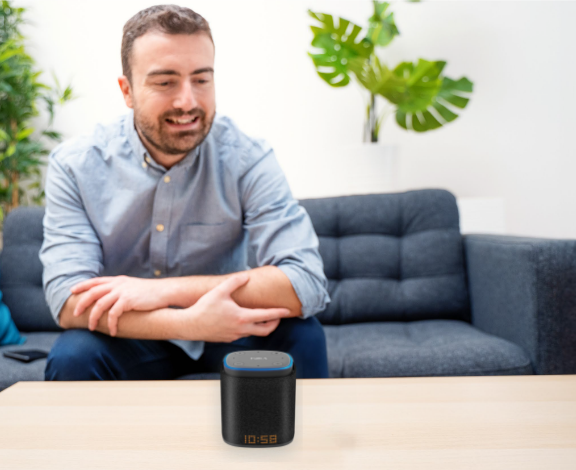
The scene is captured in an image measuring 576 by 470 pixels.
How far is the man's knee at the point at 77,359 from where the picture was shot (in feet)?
2.72

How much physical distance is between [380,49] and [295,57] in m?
0.41

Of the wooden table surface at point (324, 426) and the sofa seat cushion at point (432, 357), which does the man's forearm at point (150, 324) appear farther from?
the sofa seat cushion at point (432, 357)

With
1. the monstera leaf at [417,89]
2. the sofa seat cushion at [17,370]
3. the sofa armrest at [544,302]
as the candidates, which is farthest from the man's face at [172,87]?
the monstera leaf at [417,89]

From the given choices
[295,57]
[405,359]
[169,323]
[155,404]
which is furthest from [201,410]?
[295,57]

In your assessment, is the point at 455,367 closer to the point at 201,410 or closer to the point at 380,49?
the point at 201,410

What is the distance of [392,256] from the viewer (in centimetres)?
159

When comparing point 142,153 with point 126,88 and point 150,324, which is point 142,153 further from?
point 150,324

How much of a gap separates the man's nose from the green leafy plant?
1.29m

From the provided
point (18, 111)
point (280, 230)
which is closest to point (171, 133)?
point (280, 230)

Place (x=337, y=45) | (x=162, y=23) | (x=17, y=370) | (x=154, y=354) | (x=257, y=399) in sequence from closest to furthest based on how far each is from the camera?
1. (x=257, y=399)
2. (x=162, y=23)
3. (x=154, y=354)
4. (x=17, y=370)
5. (x=337, y=45)

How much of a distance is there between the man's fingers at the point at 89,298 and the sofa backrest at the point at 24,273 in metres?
0.72

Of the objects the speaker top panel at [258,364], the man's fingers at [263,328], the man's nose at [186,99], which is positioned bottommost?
the man's fingers at [263,328]

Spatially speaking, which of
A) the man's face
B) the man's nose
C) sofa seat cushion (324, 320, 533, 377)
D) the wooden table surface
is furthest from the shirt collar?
sofa seat cushion (324, 320, 533, 377)

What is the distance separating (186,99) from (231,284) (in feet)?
1.05
